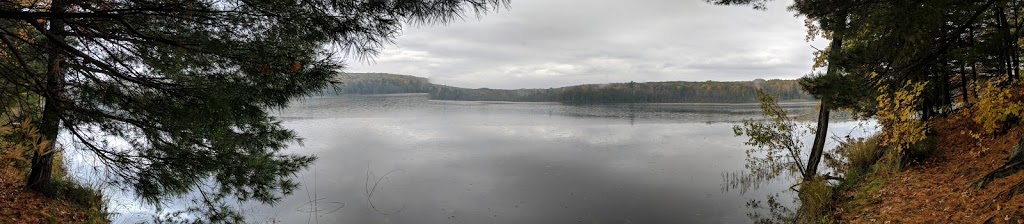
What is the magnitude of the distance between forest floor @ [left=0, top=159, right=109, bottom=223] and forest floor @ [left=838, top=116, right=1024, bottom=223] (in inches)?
426

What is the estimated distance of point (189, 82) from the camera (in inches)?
148

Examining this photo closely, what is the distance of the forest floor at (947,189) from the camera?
4.77 metres

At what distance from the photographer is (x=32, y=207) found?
6402 millimetres

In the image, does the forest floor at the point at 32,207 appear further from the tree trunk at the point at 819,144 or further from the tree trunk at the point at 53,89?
the tree trunk at the point at 819,144

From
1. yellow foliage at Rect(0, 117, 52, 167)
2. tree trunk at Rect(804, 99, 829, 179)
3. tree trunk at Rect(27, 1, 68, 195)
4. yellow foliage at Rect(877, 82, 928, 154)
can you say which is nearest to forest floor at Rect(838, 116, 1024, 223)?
yellow foliage at Rect(877, 82, 928, 154)

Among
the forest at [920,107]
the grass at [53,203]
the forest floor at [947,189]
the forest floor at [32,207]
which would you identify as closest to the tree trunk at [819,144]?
the forest at [920,107]

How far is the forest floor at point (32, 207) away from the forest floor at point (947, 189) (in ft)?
35.5

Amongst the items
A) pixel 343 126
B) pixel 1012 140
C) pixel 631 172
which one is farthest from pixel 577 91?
pixel 1012 140

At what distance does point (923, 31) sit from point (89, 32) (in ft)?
30.1

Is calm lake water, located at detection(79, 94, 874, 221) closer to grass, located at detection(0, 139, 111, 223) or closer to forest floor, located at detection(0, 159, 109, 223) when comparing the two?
grass, located at detection(0, 139, 111, 223)

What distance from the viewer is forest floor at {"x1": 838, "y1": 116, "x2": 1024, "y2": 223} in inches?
188

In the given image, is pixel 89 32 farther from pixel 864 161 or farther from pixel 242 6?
pixel 864 161

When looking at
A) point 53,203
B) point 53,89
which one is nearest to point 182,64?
point 53,89

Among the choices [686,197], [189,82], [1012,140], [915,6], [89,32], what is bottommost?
[686,197]
